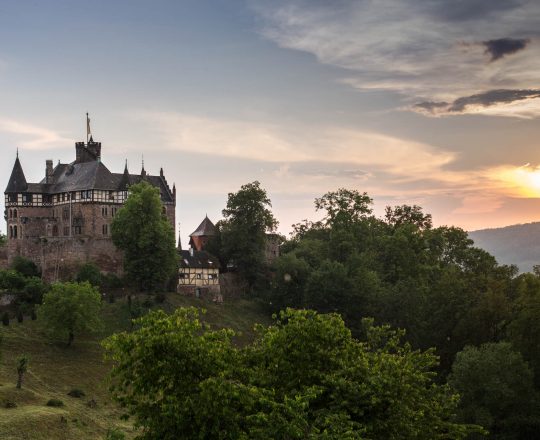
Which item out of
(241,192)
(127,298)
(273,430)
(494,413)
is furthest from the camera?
(241,192)

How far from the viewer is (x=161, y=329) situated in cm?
2934

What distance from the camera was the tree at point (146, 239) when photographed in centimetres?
8281

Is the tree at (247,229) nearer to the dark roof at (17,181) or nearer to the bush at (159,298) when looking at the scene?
the bush at (159,298)

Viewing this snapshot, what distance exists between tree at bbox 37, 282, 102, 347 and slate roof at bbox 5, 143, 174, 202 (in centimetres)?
2607

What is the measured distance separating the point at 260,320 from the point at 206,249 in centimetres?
1587

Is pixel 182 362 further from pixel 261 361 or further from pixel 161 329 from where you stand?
pixel 261 361

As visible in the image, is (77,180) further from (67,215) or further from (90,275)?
(90,275)

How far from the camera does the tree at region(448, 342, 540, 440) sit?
2126 inches

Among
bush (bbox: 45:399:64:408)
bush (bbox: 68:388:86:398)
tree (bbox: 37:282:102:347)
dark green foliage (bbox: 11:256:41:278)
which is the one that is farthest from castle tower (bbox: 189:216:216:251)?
bush (bbox: 45:399:64:408)

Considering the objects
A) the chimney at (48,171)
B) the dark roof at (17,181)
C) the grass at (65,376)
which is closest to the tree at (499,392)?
the grass at (65,376)

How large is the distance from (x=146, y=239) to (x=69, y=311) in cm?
1534

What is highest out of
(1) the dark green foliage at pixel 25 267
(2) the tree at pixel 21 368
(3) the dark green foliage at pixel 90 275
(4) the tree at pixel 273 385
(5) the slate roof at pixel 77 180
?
(5) the slate roof at pixel 77 180

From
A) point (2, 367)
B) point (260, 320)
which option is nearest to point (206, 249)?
point (260, 320)

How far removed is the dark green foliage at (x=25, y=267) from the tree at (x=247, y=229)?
77.0 feet
